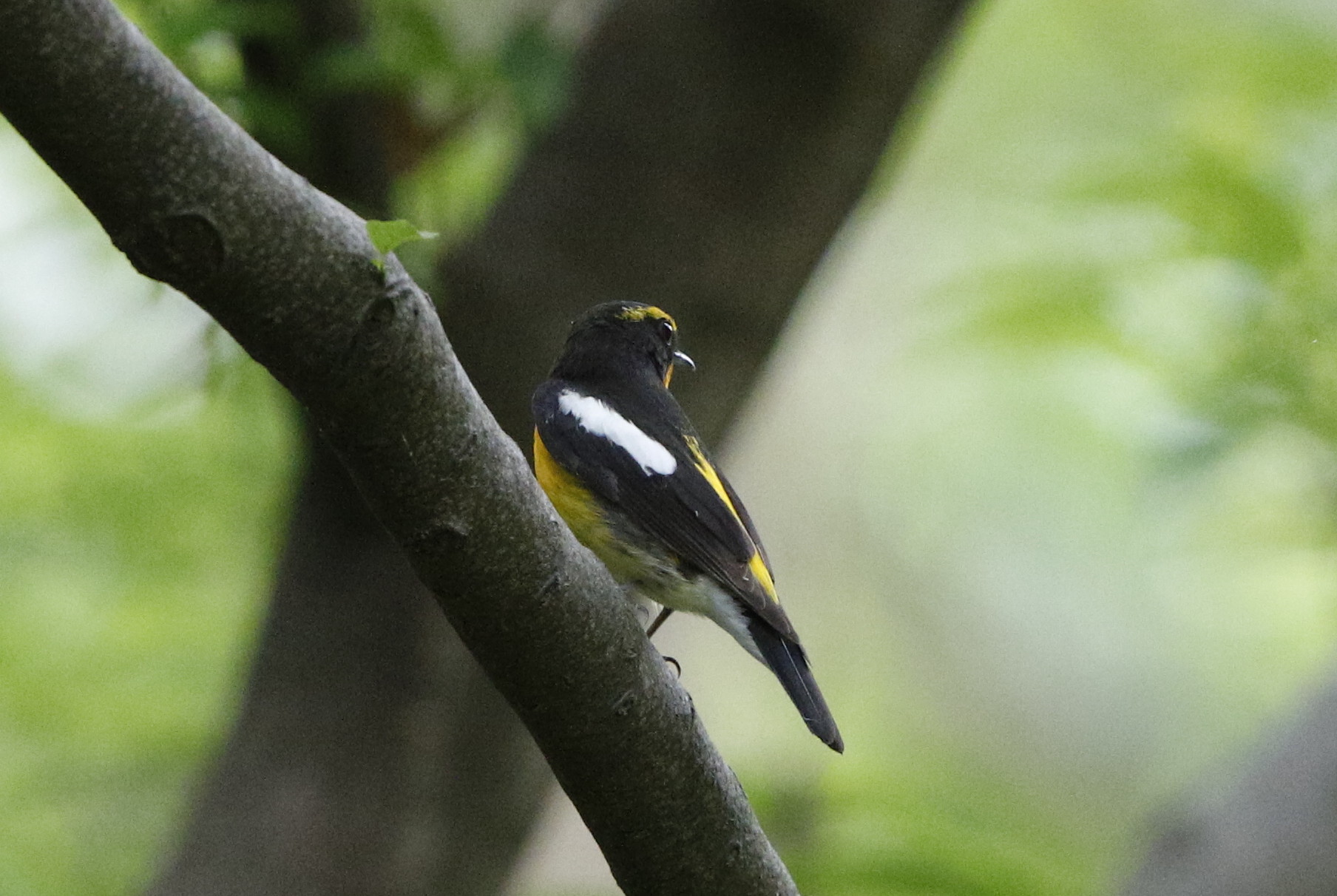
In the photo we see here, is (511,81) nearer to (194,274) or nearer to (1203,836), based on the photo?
(194,274)

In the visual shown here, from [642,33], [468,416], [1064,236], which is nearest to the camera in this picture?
[468,416]

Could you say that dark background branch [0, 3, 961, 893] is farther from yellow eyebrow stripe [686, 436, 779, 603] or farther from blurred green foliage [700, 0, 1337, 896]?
yellow eyebrow stripe [686, 436, 779, 603]

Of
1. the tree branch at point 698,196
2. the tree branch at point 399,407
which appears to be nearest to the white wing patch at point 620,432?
the tree branch at point 399,407

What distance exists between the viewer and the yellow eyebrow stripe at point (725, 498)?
10.7ft

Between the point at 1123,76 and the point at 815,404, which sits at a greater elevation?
the point at 1123,76

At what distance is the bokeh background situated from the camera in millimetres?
4379

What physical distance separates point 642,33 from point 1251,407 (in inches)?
89.9

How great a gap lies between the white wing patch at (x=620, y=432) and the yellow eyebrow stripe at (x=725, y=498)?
0.34 feet

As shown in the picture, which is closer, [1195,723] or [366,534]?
[366,534]

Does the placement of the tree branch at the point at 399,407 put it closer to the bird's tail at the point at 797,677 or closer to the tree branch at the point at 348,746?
the bird's tail at the point at 797,677

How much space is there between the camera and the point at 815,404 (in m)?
9.30

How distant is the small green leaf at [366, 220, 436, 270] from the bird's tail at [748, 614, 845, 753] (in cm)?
134

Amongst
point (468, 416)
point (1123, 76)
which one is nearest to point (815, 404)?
point (1123, 76)

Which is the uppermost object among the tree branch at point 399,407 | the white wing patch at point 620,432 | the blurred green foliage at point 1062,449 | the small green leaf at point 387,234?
the blurred green foliage at point 1062,449
